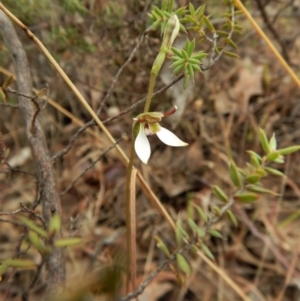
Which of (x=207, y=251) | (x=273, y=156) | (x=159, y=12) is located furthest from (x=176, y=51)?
(x=207, y=251)

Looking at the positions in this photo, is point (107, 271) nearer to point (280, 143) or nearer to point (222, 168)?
point (222, 168)

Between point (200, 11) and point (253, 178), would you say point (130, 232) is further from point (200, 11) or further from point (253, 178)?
point (200, 11)

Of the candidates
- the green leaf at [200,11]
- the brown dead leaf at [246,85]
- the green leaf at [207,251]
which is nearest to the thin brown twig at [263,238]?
the brown dead leaf at [246,85]

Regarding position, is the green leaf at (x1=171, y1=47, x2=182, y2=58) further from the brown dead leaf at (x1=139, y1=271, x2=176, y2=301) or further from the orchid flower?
the brown dead leaf at (x1=139, y1=271, x2=176, y2=301)

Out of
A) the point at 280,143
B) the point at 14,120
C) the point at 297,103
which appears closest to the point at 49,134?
the point at 14,120

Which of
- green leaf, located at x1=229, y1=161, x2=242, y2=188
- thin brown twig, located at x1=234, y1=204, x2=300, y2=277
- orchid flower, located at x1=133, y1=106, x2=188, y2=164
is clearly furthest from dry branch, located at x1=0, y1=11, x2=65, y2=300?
thin brown twig, located at x1=234, y1=204, x2=300, y2=277

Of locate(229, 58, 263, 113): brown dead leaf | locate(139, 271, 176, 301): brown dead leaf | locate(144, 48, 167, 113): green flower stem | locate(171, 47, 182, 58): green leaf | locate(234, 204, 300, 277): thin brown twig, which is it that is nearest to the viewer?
locate(144, 48, 167, 113): green flower stem
